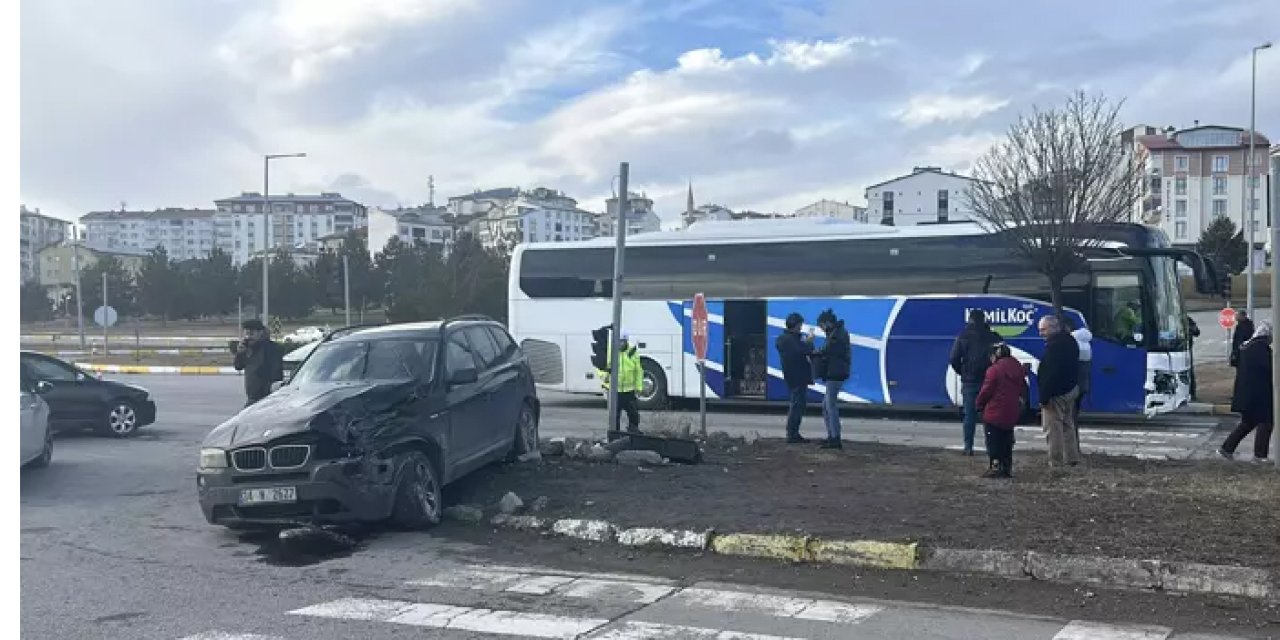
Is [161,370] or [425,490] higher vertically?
[425,490]

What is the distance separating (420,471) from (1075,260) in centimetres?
1222

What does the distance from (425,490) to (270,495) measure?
1.37 m

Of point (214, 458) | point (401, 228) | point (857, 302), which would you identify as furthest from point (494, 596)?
point (401, 228)

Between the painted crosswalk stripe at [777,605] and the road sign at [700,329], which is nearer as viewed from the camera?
the painted crosswalk stripe at [777,605]

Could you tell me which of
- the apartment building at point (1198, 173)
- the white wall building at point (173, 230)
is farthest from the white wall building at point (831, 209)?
the white wall building at point (173, 230)

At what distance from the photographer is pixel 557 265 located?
75.9ft

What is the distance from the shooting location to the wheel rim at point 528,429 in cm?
1209

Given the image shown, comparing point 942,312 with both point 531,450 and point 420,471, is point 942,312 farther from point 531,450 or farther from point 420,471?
point 420,471

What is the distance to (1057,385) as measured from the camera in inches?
Result: 445

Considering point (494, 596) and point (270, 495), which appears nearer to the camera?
point (494, 596)

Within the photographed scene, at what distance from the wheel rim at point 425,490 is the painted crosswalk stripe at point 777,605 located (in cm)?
309

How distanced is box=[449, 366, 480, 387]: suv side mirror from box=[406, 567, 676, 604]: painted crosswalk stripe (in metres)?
2.55

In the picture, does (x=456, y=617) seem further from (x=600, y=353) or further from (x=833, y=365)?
(x=600, y=353)

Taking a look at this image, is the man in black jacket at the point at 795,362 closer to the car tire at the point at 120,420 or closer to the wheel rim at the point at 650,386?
the wheel rim at the point at 650,386
